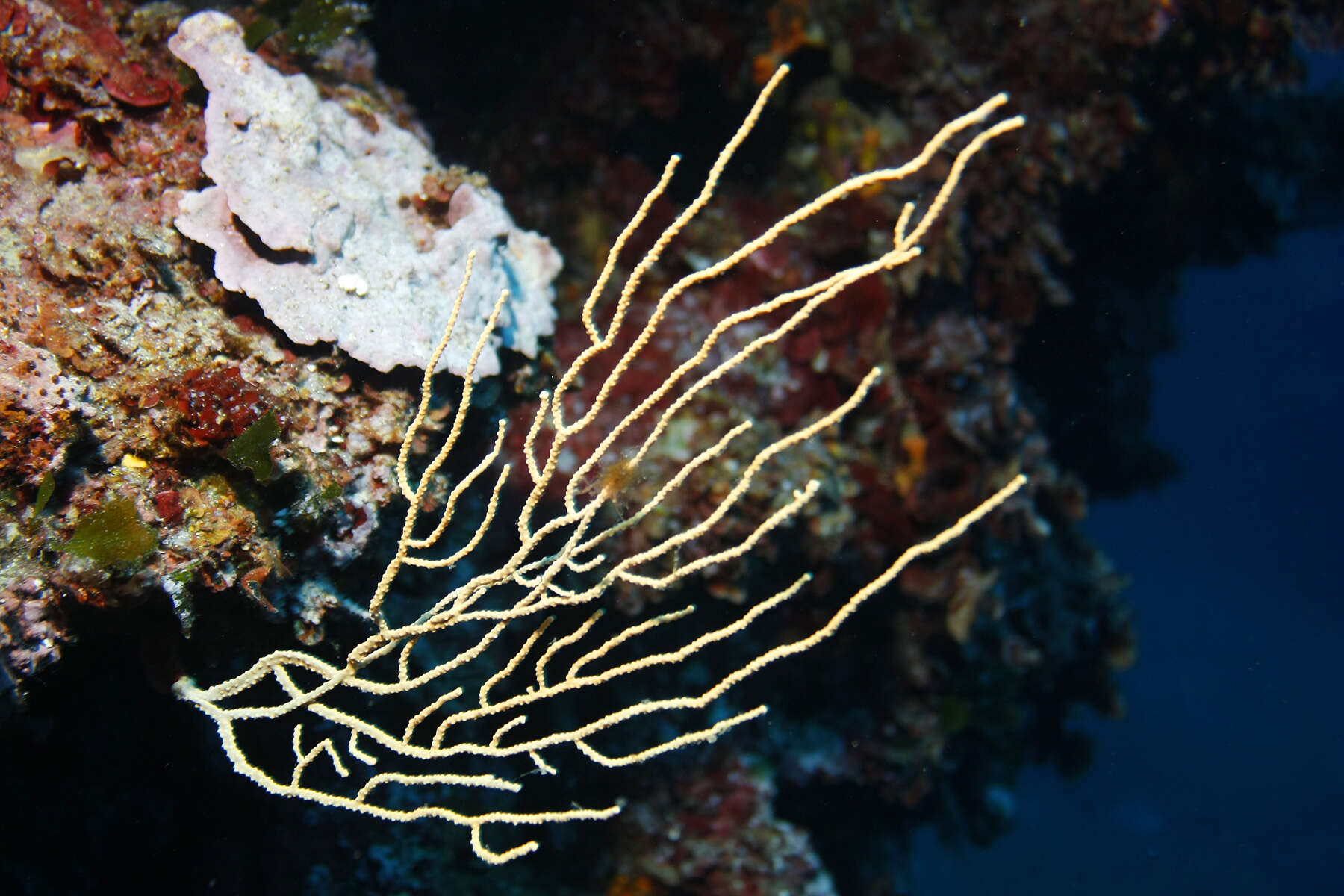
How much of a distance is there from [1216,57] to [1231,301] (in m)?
29.2

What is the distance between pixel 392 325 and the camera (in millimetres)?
2525

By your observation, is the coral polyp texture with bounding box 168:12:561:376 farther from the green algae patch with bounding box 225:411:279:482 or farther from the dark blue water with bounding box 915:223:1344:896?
the dark blue water with bounding box 915:223:1344:896

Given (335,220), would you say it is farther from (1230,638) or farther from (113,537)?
(1230,638)

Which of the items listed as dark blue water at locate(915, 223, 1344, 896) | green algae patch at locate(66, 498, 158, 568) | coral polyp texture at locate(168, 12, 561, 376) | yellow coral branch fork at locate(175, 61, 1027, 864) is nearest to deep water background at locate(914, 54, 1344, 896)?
dark blue water at locate(915, 223, 1344, 896)

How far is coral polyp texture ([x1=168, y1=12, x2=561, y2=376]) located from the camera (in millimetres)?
2416

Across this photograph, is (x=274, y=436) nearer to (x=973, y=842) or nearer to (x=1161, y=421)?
(x=973, y=842)

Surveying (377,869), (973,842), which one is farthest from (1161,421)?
(377,869)

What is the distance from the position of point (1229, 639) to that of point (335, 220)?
4421cm

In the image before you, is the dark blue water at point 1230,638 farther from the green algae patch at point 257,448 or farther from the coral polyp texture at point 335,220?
the green algae patch at point 257,448

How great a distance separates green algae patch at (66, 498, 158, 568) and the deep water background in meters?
23.2

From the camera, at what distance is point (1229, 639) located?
34750 millimetres

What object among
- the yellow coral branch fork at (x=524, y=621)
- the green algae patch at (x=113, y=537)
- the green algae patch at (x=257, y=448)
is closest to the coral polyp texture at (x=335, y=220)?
the yellow coral branch fork at (x=524, y=621)

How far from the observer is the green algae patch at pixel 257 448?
6.61 ft

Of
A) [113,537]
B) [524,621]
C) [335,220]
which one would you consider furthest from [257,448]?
[524,621]
